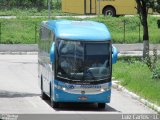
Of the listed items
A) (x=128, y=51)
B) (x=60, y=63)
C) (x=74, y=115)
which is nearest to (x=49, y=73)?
(x=60, y=63)

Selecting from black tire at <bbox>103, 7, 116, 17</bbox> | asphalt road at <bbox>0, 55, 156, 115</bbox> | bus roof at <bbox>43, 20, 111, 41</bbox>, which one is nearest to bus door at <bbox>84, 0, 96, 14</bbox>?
black tire at <bbox>103, 7, 116, 17</bbox>

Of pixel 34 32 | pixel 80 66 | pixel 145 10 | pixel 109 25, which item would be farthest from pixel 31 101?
pixel 109 25

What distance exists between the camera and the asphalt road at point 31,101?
2278 cm

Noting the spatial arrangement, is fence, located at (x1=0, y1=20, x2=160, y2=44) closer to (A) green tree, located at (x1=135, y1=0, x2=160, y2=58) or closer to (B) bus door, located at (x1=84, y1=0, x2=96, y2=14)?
(B) bus door, located at (x1=84, y1=0, x2=96, y2=14)

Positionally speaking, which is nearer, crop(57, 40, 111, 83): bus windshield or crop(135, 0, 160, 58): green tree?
crop(57, 40, 111, 83): bus windshield

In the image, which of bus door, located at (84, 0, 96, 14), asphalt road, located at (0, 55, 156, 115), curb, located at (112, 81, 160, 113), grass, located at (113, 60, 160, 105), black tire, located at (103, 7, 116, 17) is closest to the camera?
asphalt road, located at (0, 55, 156, 115)

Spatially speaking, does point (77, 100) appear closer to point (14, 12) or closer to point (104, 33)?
point (104, 33)

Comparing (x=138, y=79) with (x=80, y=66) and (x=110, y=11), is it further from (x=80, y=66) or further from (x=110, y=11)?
(x=110, y=11)

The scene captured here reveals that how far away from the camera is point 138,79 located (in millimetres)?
29312

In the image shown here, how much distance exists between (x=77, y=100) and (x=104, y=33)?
8.14ft

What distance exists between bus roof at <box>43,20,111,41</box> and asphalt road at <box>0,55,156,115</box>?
236 cm

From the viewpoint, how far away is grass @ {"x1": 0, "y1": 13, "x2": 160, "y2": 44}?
169 feet

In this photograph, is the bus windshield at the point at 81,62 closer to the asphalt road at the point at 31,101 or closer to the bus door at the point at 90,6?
the asphalt road at the point at 31,101

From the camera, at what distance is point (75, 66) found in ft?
75.9
